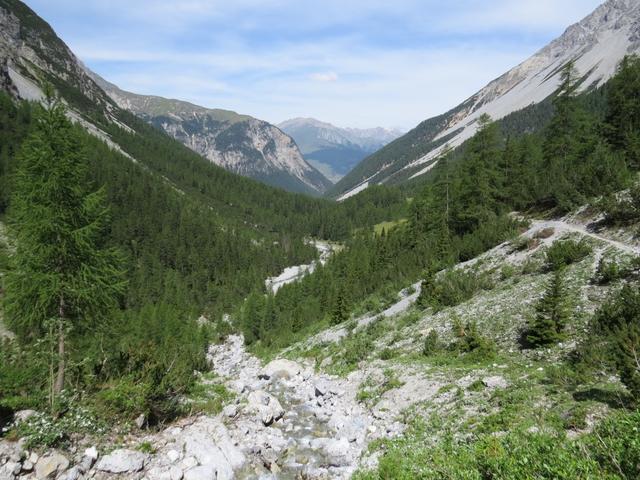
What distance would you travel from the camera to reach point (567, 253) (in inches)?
945

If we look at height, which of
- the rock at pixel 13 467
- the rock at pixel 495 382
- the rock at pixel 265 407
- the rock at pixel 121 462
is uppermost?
the rock at pixel 13 467

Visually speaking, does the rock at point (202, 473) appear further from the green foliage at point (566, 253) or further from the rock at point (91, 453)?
the green foliage at point (566, 253)

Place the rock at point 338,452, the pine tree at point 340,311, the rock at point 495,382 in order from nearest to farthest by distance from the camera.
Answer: the rock at point 338,452
the rock at point 495,382
the pine tree at point 340,311

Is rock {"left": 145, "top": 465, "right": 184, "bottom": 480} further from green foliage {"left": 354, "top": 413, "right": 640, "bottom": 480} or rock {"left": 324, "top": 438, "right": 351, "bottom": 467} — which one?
green foliage {"left": 354, "top": 413, "right": 640, "bottom": 480}

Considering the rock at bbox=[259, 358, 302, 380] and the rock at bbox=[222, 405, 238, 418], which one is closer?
the rock at bbox=[222, 405, 238, 418]

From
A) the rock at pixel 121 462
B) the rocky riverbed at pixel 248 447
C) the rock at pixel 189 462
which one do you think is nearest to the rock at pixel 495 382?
the rocky riverbed at pixel 248 447

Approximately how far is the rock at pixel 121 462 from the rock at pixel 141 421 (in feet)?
5.84

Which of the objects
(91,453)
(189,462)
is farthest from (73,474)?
(189,462)

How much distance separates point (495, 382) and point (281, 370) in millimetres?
15224

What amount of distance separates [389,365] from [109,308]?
48.9ft

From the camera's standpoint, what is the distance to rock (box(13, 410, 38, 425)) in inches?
425

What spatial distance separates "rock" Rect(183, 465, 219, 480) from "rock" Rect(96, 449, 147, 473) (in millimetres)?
1512

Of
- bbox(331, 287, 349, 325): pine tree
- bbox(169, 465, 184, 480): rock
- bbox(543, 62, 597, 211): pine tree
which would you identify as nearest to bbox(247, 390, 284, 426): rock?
bbox(169, 465, 184, 480): rock

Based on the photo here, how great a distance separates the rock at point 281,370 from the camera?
80.7ft
